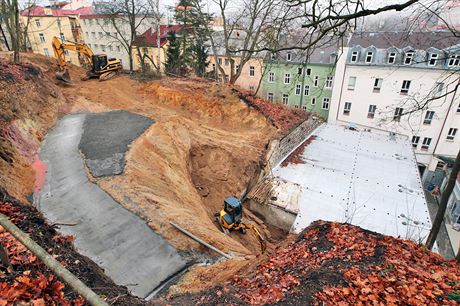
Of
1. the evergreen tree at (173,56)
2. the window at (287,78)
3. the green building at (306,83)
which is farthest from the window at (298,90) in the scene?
the evergreen tree at (173,56)

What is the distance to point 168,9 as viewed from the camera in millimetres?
28719

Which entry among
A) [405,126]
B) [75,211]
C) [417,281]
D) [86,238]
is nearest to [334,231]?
[417,281]

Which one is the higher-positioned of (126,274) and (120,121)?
(120,121)

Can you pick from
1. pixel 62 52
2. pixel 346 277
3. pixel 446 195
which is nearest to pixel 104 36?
pixel 62 52

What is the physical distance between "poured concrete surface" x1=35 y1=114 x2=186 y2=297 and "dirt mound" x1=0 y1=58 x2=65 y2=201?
85cm

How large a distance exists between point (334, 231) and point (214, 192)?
27.1 feet

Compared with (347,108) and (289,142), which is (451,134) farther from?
(289,142)

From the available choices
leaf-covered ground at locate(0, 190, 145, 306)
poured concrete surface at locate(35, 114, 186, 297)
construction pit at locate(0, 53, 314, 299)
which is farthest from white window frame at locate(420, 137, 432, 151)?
leaf-covered ground at locate(0, 190, 145, 306)

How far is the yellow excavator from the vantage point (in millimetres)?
18364

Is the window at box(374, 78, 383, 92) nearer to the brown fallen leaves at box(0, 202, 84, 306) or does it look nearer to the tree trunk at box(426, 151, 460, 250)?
the tree trunk at box(426, 151, 460, 250)

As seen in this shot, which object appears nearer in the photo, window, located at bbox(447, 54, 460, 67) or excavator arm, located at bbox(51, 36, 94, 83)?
window, located at bbox(447, 54, 460, 67)

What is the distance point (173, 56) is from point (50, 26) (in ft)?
79.8

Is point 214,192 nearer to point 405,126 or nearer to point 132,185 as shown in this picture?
point 132,185

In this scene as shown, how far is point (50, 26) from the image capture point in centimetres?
4191
